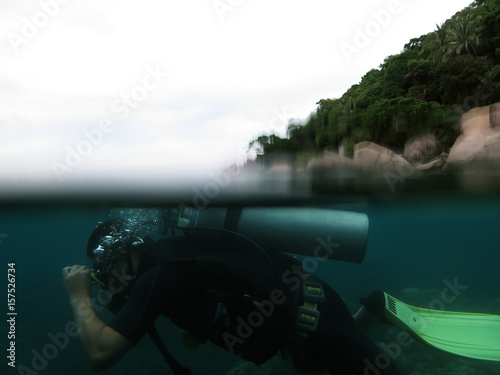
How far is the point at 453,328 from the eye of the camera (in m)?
6.80

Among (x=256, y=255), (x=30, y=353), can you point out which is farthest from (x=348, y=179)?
(x=30, y=353)

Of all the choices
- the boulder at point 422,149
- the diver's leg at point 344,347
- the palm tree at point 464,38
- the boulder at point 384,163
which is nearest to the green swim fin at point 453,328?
the diver's leg at point 344,347

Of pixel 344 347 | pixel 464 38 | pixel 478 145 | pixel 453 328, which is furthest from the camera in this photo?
pixel 464 38

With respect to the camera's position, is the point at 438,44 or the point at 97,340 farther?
the point at 438,44

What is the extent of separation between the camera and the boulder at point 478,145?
8.24 m

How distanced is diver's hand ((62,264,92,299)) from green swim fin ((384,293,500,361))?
4.88 m

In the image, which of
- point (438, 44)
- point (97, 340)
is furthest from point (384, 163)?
point (438, 44)

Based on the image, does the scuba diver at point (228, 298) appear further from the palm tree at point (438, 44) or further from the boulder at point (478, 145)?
the palm tree at point (438, 44)

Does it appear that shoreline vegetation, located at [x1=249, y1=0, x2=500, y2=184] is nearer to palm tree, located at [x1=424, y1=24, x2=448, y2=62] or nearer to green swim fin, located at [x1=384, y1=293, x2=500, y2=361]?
palm tree, located at [x1=424, y1=24, x2=448, y2=62]

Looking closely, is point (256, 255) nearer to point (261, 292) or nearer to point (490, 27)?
point (261, 292)

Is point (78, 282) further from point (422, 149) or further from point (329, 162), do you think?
point (422, 149)

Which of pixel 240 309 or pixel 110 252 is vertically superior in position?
pixel 110 252

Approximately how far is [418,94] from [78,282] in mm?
20329

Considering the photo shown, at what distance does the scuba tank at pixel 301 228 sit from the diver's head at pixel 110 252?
853 mm
